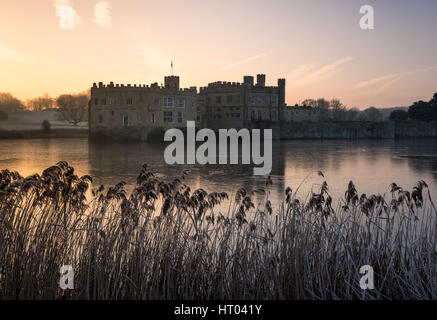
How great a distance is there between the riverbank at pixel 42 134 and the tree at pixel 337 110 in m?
85.7

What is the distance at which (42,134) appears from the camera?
8762 centimetres

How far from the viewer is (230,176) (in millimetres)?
21844

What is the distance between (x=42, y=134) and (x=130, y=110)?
35933 mm

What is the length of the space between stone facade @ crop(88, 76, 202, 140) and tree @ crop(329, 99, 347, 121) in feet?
307

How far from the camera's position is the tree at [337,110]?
148 m

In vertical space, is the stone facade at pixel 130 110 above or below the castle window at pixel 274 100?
below

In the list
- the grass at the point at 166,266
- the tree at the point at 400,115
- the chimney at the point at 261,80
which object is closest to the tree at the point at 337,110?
the tree at the point at 400,115

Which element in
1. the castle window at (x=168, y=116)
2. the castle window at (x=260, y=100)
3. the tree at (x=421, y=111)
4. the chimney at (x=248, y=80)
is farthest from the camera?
the tree at (x=421, y=111)

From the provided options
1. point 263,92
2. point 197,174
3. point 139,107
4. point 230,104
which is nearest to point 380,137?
point 263,92

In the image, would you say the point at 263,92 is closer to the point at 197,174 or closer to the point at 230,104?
the point at 230,104

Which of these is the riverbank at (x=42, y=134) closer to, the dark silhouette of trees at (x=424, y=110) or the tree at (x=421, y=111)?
the tree at (x=421, y=111)
